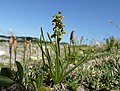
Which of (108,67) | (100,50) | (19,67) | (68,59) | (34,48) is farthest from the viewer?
(34,48)

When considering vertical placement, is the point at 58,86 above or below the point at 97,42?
below

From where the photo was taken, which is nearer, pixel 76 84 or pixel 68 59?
pixel 76 84

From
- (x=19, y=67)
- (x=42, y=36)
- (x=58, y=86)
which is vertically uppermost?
(x=42, y=36)

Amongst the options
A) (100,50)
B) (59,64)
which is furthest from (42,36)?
(100,50)

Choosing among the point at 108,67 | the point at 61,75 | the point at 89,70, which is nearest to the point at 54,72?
the point at 61,75

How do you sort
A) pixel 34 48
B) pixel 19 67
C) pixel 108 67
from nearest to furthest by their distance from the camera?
pixel 19 67 < pixel 108 67 < pixel 34 48

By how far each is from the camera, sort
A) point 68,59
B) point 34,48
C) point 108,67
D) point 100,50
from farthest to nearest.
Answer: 1. point 34,48
2. point 100,50
3. point 108,67
4. point 68,59

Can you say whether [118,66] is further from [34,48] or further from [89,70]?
[34,48]

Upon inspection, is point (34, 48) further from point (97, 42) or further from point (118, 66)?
point (118, 66)

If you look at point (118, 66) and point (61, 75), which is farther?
point (118, 66)
